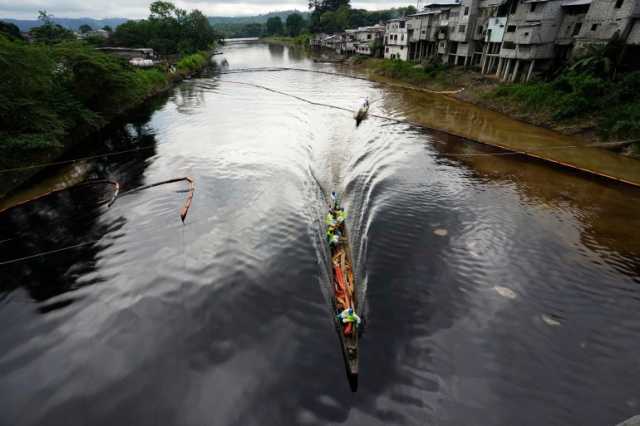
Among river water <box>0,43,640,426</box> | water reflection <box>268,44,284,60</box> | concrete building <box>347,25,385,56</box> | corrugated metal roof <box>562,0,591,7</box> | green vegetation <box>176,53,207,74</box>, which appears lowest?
river water <box>0,43,640,426</box>

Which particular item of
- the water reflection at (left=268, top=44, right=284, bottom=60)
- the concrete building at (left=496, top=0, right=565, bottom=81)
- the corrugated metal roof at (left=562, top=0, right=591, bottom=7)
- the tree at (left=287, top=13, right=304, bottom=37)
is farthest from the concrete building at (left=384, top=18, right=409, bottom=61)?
the tree at (left=287, top=13, right=304, bottom=37)

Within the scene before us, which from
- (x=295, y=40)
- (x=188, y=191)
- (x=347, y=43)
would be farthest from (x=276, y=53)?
(x=188, y=191)

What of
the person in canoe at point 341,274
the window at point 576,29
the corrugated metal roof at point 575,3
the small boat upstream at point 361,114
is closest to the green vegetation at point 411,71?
the corrugated metal roof at point 575,3

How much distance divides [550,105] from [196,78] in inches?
2874

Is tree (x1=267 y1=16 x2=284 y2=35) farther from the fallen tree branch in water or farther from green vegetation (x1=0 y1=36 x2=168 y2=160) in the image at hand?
the fallen tree branch in water

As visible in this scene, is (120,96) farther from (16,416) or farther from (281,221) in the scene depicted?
(16,416)

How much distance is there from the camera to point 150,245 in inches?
717

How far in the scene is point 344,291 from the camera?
13.7 meters

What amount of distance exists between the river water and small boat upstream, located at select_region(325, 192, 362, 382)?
65cm

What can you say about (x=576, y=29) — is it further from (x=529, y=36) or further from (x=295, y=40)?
(x=295, y=40)

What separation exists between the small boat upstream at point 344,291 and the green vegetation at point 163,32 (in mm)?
96300

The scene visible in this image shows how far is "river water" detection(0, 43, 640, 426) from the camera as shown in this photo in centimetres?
1082

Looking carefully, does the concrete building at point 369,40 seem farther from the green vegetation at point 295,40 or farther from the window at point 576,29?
the green vegetation at point 295,40

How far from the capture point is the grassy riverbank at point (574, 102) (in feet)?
93.1
